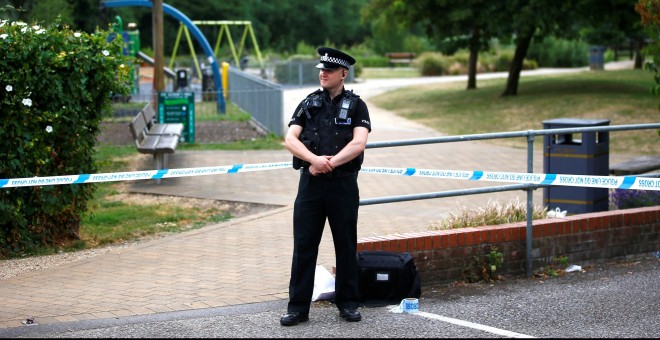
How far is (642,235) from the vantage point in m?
8.46

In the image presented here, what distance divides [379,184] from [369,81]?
28964 millimetres

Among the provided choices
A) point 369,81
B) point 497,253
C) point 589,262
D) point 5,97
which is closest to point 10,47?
point 5,97

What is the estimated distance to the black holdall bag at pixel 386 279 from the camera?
21.9ft

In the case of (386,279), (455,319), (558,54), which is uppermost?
(558,54)

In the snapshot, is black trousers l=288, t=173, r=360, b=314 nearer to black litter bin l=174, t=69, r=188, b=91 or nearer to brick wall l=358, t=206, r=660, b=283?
brick wall l=358, t=206, r=660, b=283

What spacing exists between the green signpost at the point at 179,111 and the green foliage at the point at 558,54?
1318 inches

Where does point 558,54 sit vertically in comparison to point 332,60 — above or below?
above

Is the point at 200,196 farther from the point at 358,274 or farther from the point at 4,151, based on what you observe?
the point at 358,274

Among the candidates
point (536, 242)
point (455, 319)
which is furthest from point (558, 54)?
point (455, 319)

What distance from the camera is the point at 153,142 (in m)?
13.9

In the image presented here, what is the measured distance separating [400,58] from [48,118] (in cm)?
5052

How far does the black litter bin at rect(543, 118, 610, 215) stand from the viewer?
977 cm

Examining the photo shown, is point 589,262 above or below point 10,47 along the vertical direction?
below

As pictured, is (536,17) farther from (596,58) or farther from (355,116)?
(596,58)
